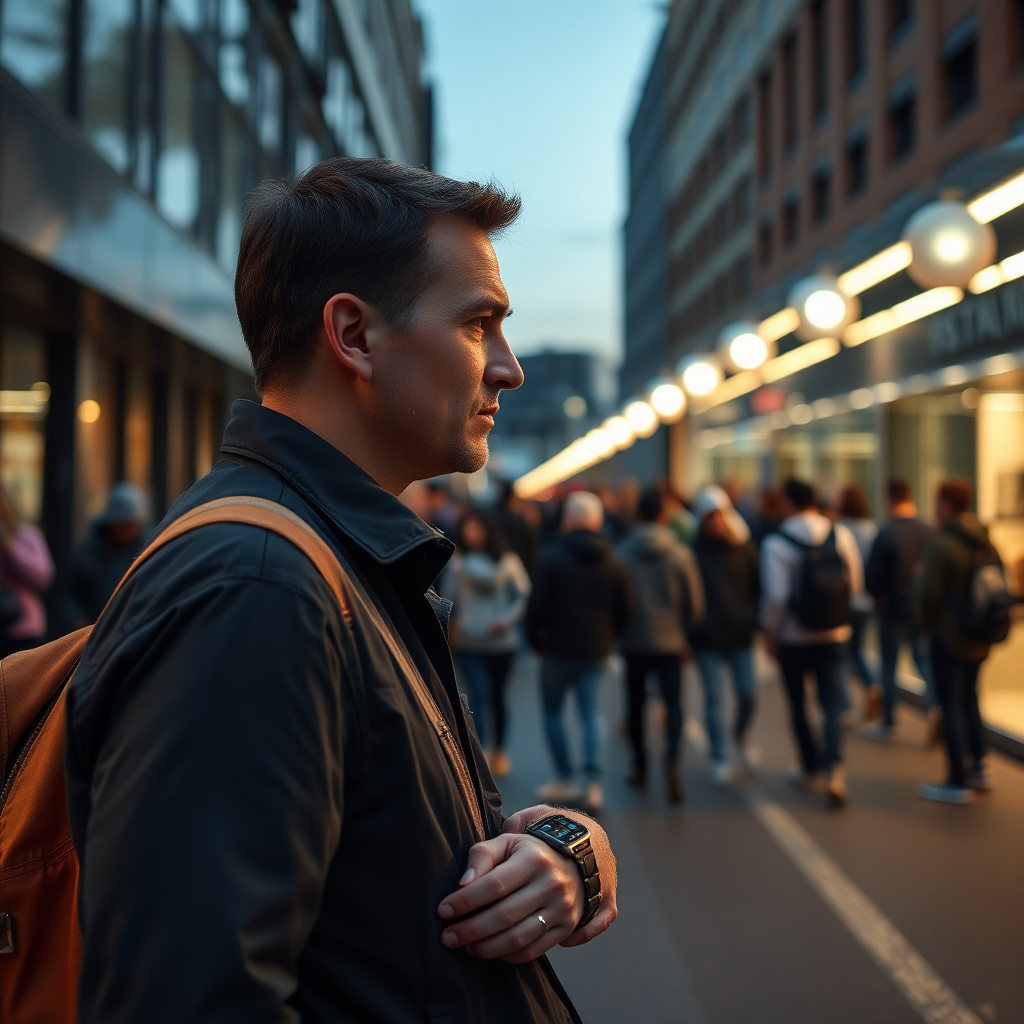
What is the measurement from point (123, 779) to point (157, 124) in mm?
11172

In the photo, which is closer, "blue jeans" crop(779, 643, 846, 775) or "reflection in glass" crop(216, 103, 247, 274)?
"blue jeans" crop(779, 643, 846, 775)

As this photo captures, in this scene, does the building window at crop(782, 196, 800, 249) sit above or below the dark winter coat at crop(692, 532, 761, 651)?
above

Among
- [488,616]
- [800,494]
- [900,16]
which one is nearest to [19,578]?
[488,616]

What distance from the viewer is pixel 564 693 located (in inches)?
303

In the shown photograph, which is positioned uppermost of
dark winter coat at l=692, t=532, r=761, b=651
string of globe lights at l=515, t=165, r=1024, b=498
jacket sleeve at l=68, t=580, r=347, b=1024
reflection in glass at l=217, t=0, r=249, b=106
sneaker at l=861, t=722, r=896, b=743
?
reflection in glass at l=217, t=0, r=249, b=106

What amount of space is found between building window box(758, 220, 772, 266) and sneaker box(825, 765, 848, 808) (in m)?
26.8

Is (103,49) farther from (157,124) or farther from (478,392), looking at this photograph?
(478,392)

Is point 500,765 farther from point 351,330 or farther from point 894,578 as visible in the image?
point 351,330

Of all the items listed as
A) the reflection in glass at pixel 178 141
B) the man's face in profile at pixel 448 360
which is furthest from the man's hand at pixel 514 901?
the reflection in glass at pixel 178 141

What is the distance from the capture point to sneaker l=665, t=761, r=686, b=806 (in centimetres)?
726

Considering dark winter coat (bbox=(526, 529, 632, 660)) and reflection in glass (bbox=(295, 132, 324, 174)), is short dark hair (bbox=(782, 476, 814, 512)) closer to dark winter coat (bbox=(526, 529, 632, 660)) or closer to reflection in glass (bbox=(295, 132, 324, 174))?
dark winter coat (bbox=(526, 529, 632, 660))

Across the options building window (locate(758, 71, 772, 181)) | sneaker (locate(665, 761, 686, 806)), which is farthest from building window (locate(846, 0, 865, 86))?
sneaker (locate(665, 761, 686, 806))

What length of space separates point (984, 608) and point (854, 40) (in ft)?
67.6

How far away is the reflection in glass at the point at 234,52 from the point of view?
535 inches
